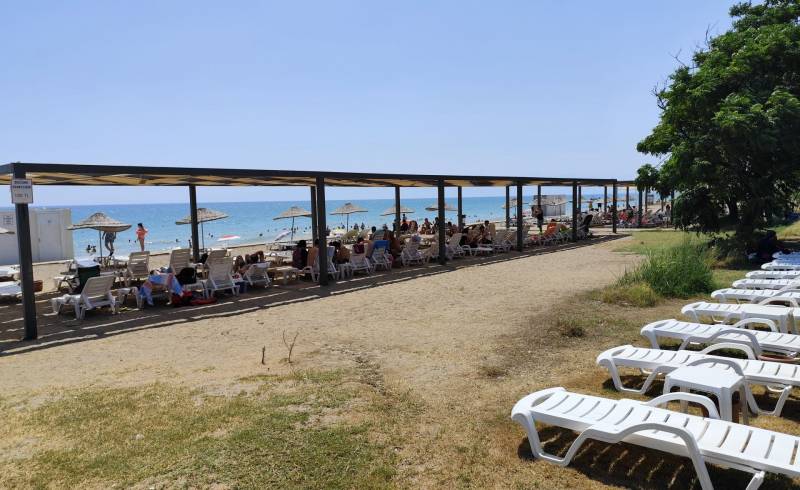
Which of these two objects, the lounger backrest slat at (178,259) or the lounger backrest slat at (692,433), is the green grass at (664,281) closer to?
the lounger backrest slat at (692,433)

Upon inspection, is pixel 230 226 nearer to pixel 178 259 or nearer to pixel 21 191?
pixel 178 259

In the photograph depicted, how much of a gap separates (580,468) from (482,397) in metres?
1.24

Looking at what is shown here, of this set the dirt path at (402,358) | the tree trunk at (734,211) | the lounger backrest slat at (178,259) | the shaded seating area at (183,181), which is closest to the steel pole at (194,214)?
the shaded seating area at (183,181)

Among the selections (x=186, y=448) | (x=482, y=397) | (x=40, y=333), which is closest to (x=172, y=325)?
(x=40, y=333)

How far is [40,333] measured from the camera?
7703 mm

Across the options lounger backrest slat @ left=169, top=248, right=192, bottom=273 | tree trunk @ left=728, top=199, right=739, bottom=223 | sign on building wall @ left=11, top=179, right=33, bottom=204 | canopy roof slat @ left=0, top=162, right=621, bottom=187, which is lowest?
lounger backrest slat @ left=169, top=248, right=192, bottom=273

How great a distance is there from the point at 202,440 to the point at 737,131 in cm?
1145

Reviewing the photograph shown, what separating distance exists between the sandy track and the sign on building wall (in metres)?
1.96

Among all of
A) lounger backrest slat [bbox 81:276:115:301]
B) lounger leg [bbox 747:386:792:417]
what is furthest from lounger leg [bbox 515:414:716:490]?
lounger backrest slat [bbox 81:276:115:301]

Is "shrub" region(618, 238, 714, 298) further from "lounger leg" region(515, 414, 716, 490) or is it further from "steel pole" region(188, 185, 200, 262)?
"steel pole" region(188, 185, 200, 262)

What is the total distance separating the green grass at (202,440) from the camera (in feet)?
10.8

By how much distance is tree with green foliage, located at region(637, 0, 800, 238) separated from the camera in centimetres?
1148

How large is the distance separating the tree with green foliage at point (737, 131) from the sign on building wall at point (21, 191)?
1200 centimetres

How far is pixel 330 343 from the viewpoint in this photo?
6.53 meters
